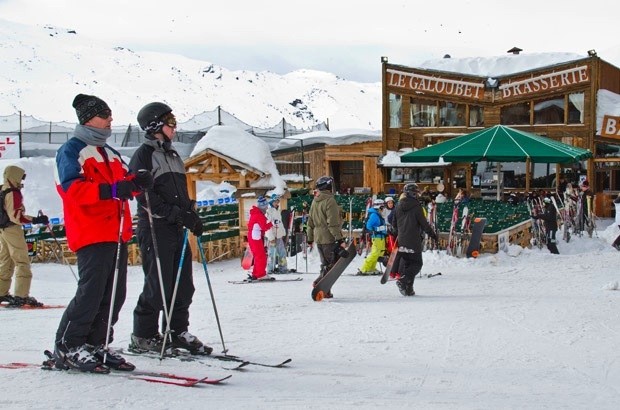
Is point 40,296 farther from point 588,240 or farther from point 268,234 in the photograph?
point 588,240

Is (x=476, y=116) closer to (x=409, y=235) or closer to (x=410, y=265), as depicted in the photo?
(x=409, y=235)

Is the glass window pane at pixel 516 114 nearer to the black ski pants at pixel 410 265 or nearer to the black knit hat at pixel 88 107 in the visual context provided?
the black ski pants at pixel 410 265

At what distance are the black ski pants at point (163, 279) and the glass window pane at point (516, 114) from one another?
86.8 feet

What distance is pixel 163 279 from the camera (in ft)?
17.9

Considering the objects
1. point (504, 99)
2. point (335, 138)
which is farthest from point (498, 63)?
point (335, 138)

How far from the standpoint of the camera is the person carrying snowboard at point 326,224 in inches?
381

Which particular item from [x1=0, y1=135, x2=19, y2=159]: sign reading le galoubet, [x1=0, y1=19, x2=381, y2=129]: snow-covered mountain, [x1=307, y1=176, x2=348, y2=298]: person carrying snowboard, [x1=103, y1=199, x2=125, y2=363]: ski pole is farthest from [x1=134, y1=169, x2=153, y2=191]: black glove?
[x1=0, y1=19, x2=381, y2=129]: snow-covered mountain

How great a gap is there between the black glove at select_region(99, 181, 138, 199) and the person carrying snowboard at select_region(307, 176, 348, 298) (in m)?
5.05

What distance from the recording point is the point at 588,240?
18.6 metres

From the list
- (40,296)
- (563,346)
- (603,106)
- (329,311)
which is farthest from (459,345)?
(603,106)

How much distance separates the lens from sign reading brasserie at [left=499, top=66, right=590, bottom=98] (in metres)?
28.5

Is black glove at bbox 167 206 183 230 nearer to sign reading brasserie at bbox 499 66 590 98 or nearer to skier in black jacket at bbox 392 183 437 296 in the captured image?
skier in black jacket at bbox 392 183 437 296

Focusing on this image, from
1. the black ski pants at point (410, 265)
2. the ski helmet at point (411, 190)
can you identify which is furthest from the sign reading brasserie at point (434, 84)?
the black ski pants at point (410, 265)

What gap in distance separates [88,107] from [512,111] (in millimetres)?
27312
